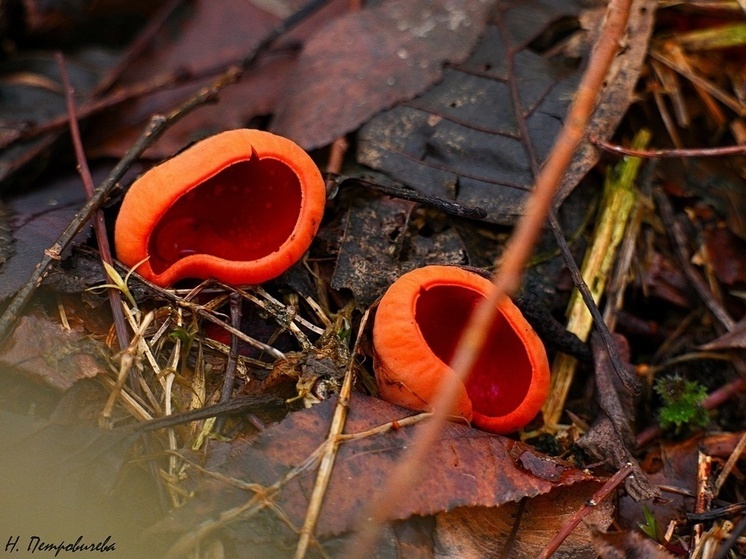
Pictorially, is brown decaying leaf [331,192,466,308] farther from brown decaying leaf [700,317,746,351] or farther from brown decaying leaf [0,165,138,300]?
brown decaying leaf [700,317,746,351]

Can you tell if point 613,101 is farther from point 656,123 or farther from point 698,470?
point 698,470

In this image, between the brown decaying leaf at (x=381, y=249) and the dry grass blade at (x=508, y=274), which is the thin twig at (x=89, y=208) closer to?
the brown decaying leaf at (x=381, y=249)

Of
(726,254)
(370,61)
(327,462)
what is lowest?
(726,254)

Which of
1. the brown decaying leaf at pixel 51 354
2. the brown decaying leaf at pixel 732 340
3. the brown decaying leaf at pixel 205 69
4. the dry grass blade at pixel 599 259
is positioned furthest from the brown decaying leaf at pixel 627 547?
the brown decaying leaf at pixel 205 69

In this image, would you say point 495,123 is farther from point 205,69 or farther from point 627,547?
point 627,547

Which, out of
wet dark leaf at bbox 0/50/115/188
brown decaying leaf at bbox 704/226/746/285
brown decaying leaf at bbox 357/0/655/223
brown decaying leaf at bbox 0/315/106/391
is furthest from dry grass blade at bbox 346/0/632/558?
wet dark leaf at bbox 0/50/115/188

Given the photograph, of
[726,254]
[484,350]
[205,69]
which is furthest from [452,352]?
[205,69]
